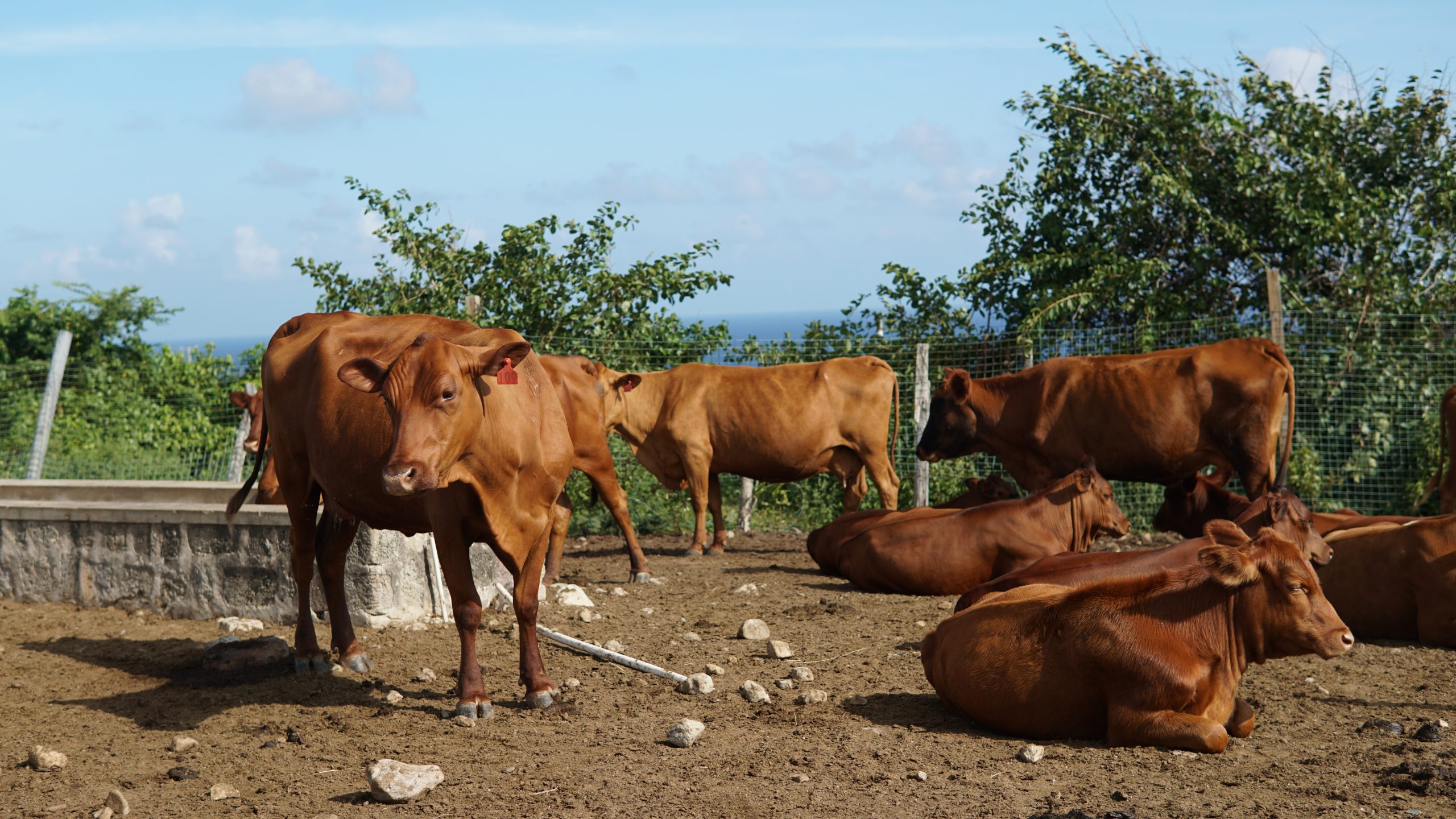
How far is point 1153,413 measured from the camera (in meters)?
9.61

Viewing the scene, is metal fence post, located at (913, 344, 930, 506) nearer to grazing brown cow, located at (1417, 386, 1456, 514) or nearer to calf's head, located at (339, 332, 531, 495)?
grazing brown cow, located at (1417, 386, 1456, 514)

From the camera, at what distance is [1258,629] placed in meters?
4.77

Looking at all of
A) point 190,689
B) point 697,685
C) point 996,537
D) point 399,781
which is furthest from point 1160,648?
point 190,689

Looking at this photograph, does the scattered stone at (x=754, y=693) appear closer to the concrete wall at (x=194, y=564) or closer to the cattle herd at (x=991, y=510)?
the cattle herd at (x=991, y=510)

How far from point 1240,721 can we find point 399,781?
3.16 meters

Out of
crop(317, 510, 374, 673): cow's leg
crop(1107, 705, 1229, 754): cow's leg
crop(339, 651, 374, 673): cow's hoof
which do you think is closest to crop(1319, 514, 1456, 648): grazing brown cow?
crop(1107, 705, 1229, 754): cow's leg

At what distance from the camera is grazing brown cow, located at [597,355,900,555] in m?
11.3

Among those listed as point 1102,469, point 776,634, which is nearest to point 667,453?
point 1102,469

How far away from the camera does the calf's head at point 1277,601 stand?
4.70 metres

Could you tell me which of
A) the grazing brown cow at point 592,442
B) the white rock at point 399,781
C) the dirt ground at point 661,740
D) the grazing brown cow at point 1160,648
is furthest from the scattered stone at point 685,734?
the grazing brown cow at point 592,442

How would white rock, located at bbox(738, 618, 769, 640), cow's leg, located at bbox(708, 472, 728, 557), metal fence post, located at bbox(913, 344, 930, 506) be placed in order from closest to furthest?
white rock, located at bbox(738, 618, 769, 640)
cow's leg, located at bbox(708, 472, 728, 557)
metal fence post, located at bbox(913, 344, 930, 506)

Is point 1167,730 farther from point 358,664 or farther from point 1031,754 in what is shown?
point 358,664

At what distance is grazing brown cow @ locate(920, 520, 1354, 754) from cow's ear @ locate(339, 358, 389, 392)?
2.65m

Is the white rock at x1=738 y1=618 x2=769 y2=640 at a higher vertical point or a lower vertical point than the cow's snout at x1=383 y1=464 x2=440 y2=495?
lower
